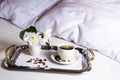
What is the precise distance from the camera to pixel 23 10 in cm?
174

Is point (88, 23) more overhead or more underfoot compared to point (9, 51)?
more overhead

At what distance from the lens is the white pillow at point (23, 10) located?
1.71m

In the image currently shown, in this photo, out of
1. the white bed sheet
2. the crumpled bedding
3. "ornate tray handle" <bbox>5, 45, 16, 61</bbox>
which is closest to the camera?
the white bed sheet

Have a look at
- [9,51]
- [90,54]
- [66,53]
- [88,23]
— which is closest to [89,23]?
[88,23]

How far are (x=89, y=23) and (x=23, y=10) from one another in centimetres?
63

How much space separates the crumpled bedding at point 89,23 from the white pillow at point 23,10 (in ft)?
0.51

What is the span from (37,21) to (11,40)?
280 mm

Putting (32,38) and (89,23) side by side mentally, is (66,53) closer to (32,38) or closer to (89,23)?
(32,38)

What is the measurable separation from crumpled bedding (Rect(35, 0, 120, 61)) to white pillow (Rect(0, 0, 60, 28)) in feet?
0.51

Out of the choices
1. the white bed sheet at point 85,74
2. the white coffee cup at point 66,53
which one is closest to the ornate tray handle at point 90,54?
the white bed sheet at point 85,74

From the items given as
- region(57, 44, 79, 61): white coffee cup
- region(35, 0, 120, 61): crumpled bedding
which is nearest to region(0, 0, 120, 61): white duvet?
region(35, 0, 120, 61): crumpled bedding

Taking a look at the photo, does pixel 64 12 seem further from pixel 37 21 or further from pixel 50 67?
pixel 50 67

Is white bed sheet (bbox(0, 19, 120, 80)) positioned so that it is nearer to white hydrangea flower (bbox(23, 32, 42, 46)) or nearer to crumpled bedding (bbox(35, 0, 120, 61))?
crumpled bedding (bbox(35, 0, 120, 61))

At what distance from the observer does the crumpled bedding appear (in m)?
1.33
